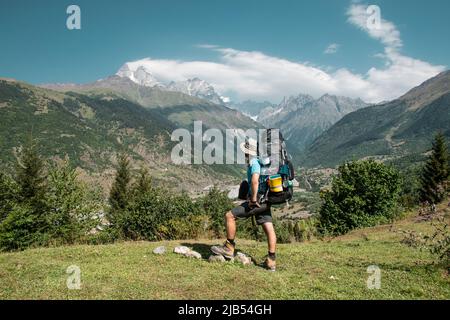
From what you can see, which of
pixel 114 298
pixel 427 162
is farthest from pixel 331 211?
pixel 114 298

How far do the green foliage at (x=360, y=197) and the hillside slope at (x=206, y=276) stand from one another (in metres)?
30.4

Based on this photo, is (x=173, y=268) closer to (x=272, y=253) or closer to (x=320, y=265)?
(x=272, y=253)

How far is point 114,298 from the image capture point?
7953 mm

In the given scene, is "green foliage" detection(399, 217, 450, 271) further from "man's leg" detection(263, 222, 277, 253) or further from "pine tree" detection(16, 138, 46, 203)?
"pine tree" detection(16, 138, 46, 203)

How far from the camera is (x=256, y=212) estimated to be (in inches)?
425

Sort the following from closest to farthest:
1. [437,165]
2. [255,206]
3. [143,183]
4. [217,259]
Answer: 1. [255,206]
2. [217,259]
3. [143,183]
4. [437,165]

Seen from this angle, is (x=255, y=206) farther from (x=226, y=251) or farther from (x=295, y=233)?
(x=295, y=233)

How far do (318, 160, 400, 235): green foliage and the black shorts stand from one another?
107ft

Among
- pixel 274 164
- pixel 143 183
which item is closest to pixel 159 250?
pixel 274 164

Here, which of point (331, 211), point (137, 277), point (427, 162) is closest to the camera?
point (137, 277)

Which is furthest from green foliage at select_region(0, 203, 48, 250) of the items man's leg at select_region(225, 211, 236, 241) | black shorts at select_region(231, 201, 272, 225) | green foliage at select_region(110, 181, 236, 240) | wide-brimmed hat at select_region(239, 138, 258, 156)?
wide-brimmed hat at select_region(239, 138, 258, 156)

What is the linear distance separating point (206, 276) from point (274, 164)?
3.69 meters
